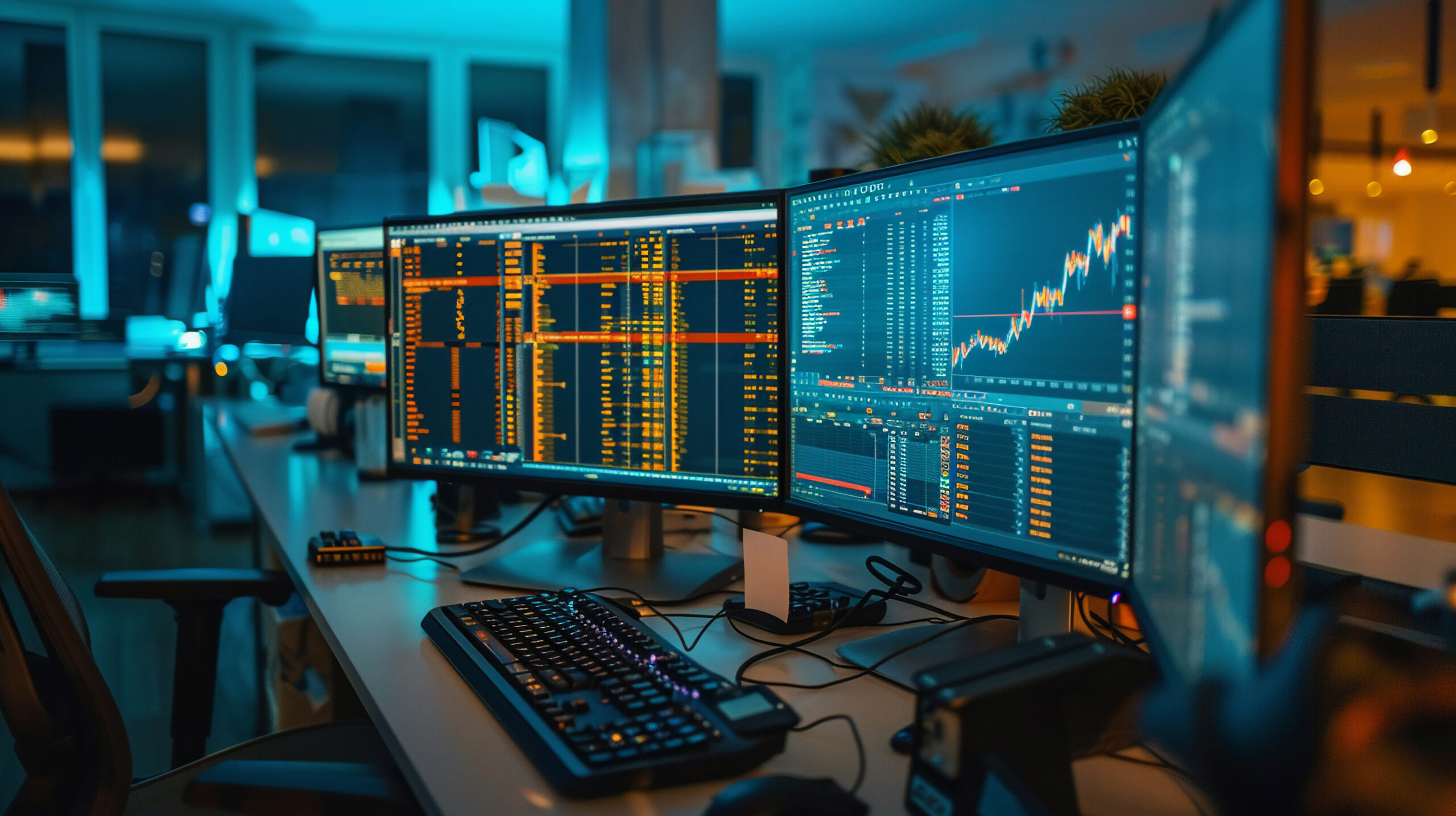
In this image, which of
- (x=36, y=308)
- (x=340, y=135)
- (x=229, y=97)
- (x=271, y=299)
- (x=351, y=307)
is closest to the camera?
(x=351, y=307)

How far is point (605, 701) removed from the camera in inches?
31.9

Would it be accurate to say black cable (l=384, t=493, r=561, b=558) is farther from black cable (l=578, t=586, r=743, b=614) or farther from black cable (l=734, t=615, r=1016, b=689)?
black cable (l=734, t=615, r=1016, b=689)

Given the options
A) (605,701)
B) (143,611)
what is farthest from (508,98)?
(605,701)

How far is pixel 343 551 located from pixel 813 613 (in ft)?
2.25

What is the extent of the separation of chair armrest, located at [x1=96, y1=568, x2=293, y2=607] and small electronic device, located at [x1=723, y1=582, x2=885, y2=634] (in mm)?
700

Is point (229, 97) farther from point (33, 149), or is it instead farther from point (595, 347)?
point (595, 347)

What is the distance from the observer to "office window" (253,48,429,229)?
627 centimetres

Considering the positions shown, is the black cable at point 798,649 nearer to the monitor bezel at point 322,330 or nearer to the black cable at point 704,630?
the black cable at point 704,630

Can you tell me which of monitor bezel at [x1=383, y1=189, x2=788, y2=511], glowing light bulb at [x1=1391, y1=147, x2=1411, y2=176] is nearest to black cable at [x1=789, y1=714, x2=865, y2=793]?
monitor bezel at [x1=383, y1=189, x2=788, y2=511]

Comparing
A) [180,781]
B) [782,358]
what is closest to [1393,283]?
[782,358]

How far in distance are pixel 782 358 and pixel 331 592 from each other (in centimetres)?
64

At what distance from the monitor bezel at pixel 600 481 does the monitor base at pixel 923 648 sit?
0.23 metres

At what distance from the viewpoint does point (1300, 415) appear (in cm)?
45

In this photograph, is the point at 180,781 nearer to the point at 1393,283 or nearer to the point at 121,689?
the point at 1393,283
